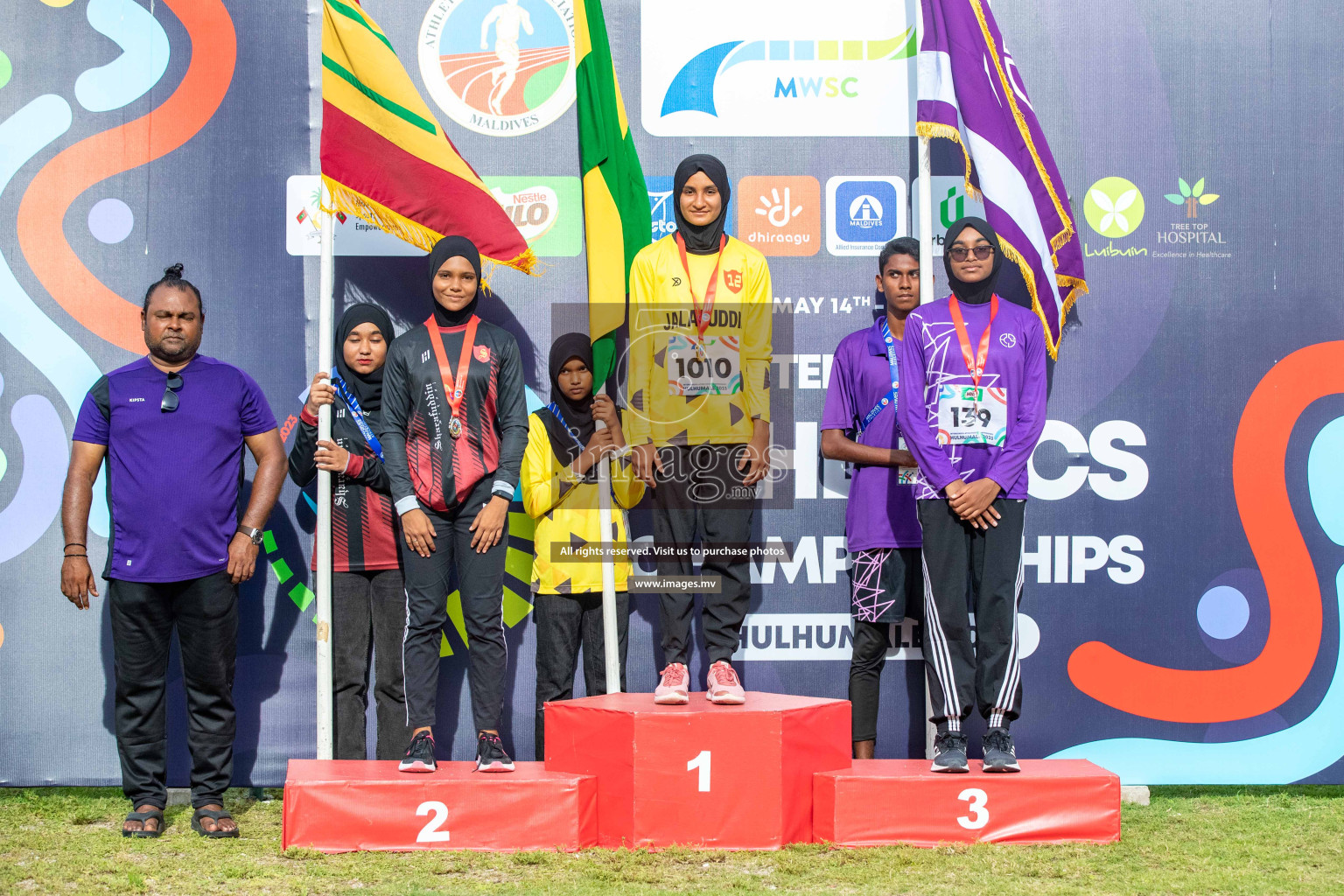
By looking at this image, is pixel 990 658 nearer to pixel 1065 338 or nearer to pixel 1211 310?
pixel 1065 338

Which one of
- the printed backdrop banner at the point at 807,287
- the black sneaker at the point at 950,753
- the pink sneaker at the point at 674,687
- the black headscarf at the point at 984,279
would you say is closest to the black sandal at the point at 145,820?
the printed backdrop banner at the point at 807,287

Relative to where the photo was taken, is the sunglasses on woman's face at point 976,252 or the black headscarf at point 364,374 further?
the black headscarf at point 364,374

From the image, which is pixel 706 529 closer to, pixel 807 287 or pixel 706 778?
pixel 706 778

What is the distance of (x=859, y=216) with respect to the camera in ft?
14.6

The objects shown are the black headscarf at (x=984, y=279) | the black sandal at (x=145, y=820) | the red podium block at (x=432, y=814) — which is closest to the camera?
the red podium block at (x=432, y=814)

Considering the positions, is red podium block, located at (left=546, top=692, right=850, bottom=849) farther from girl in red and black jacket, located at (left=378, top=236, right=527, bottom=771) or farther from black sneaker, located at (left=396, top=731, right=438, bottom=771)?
black sneaker, located at (left=396, top=731, right=438, bottom=771)

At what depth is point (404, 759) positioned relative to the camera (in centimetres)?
338

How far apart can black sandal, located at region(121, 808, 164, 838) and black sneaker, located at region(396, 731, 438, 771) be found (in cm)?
85

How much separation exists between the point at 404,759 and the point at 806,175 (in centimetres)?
274

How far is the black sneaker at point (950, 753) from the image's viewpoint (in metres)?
3.37

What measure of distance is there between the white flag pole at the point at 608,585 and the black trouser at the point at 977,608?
117 cm

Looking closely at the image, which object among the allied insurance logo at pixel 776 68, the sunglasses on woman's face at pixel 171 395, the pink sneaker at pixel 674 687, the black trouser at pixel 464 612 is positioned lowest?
the pink sneaker at pixel 674 687

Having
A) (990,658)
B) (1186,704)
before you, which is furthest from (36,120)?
(1186,704)

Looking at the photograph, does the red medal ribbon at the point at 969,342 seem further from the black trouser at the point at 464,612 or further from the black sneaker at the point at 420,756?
the black sneaker at the point at 420,756
